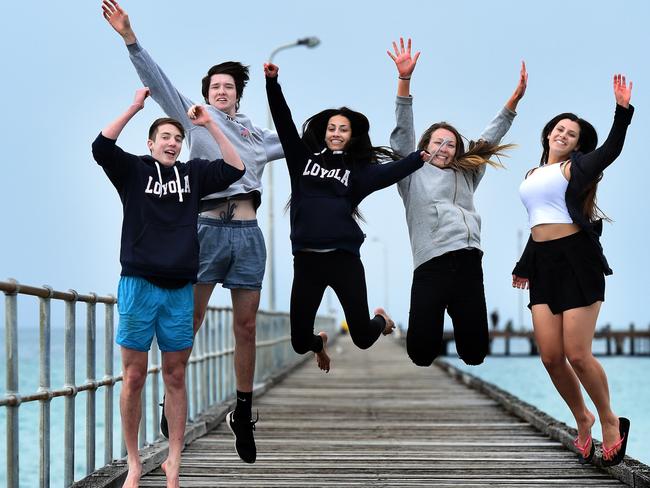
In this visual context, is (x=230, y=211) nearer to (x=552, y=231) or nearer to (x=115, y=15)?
(x=115, y=15)

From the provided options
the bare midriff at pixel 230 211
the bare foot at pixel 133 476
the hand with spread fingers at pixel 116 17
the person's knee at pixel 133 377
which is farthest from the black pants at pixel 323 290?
the hand with spread fingers at pixel 116 17

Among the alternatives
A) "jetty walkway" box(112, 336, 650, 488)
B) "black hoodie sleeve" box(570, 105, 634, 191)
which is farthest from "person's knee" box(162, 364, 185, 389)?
"black hoodie sleeve" box(570, 105, 634, 191)

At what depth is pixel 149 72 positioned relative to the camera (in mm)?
5547

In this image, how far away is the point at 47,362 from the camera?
549 cm

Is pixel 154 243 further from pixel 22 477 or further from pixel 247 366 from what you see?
pixel 22 477

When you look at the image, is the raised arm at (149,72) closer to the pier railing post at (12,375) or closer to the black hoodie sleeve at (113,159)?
the black hoodie sleeve at (113,159)

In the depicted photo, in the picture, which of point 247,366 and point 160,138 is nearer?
point 160,138

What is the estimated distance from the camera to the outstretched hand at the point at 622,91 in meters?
5.38

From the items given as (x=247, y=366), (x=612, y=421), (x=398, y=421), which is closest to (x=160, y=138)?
(x=247, y=366)

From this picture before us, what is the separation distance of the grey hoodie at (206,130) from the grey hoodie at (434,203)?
88 centimetres

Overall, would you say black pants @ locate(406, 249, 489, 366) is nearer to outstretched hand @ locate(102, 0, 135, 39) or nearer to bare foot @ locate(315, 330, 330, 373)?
bare foot @ locate(315, 330, 330, 373)

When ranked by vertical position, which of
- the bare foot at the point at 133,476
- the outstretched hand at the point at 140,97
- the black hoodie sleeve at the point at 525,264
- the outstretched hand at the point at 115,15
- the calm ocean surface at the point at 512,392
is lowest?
the calm ocean surface at the point at 512,392

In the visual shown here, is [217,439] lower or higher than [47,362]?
lower

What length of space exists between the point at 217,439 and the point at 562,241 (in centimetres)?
402
